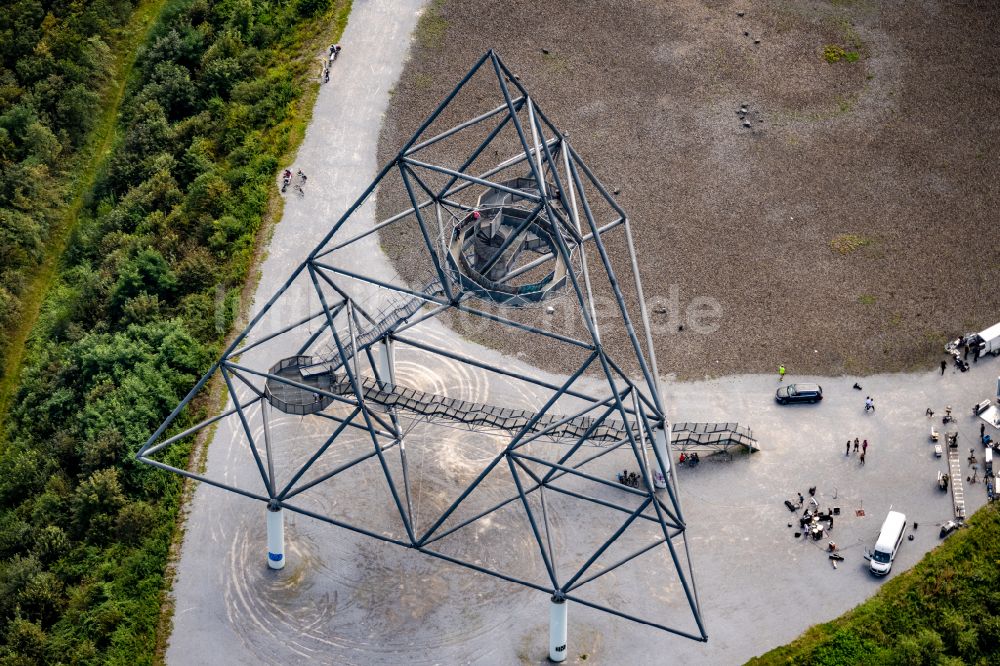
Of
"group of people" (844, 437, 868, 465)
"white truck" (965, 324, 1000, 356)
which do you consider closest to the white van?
"group of people" (844, 437, 868, 465)

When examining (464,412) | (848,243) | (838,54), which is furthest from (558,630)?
(838,54)

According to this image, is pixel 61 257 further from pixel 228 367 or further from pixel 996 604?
pixel 996 604

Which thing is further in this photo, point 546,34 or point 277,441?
point 546,34

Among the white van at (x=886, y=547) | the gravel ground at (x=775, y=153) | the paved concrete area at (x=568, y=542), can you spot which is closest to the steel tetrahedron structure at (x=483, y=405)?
the paved concrete area at (x=568, y=542)

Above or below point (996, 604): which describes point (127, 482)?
above

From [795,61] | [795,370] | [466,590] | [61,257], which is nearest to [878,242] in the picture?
[795,370]

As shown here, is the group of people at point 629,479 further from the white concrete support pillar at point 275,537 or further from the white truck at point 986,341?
the white truck at point 986,341

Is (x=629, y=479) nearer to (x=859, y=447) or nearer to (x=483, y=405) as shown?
(x=483, y=405)
